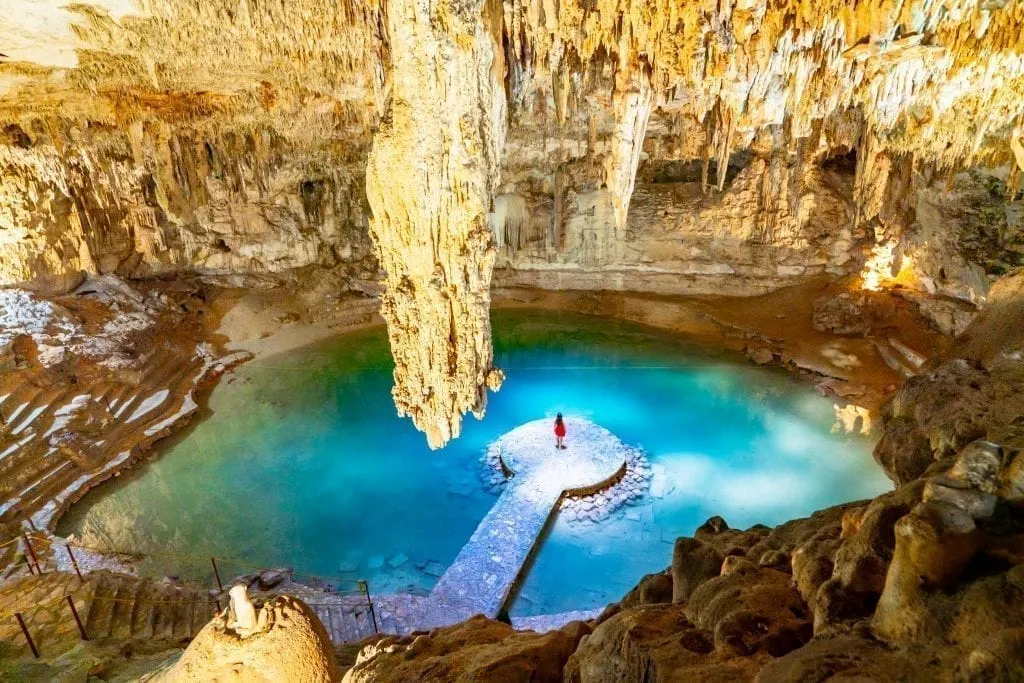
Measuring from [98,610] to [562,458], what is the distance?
236 inches

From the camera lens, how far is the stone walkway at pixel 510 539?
5797 millimetres

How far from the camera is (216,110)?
972 centimetres

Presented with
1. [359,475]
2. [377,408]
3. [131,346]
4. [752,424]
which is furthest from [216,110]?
[752,424]

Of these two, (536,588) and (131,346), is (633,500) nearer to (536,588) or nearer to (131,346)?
(536,588)

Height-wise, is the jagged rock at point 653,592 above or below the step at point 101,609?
above

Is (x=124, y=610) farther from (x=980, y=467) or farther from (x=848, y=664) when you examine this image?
(x=980, y=467)

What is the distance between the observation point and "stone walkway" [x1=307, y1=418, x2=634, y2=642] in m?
5.80

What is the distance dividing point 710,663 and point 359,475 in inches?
305

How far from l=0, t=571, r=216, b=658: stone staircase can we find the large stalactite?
3110mm

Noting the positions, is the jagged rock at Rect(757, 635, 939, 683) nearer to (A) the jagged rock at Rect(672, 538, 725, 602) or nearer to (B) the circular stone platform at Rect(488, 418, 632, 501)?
(A) the jagged rock at Rect(672, 538, 725, 602)

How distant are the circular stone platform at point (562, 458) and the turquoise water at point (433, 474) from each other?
466 mm

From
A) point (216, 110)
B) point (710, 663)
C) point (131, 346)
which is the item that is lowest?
point (131, 346)

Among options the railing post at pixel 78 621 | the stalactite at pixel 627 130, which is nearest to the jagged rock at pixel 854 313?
the stalactite at pixel 627 130

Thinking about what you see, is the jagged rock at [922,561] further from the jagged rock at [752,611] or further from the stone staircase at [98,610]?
the stone staircase at [98,610]
